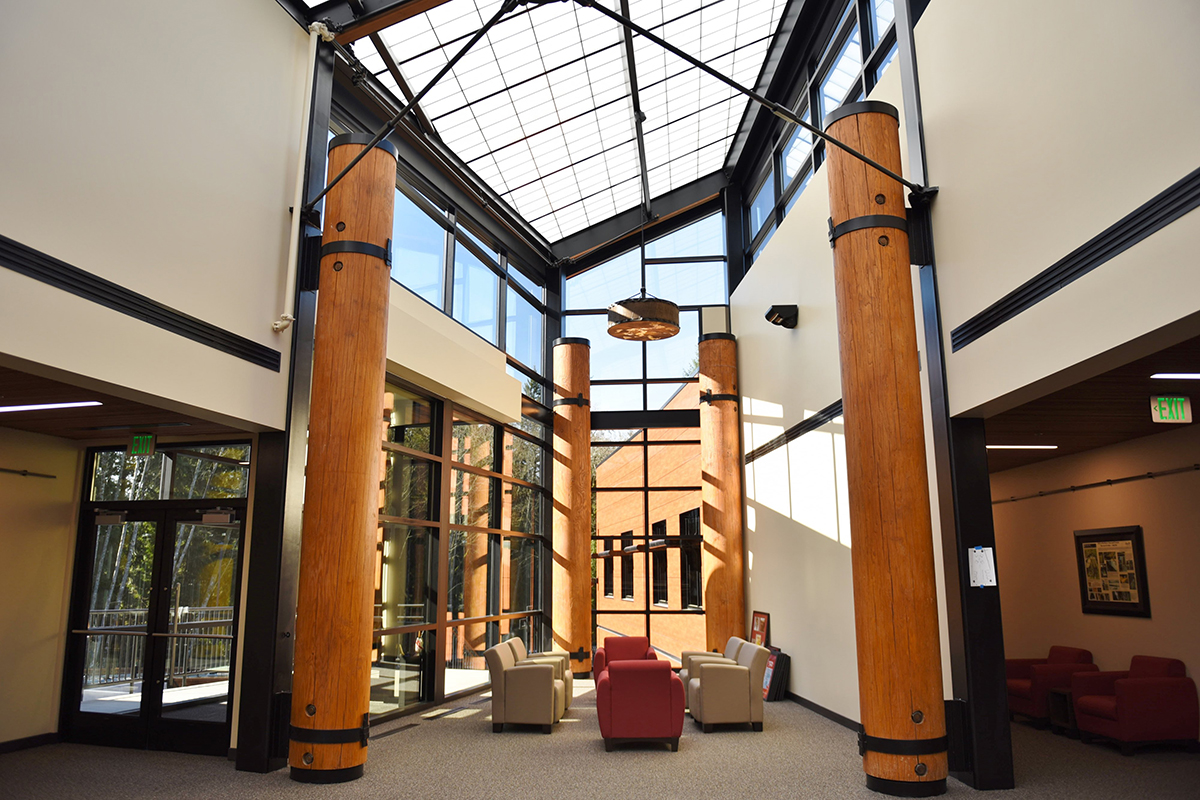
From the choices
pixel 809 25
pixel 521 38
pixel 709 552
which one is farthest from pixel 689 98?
pixel 709 552

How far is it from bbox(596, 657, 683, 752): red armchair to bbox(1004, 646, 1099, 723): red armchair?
3362 millimetres

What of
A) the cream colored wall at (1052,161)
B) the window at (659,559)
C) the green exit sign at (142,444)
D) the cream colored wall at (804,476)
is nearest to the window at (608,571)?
the window at (659,559)

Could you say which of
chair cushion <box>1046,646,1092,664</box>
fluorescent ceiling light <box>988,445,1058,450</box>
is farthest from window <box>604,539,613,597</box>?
chair cushion <box>1046,646,1092,664</box>

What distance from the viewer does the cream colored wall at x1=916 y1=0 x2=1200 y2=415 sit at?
383 centimetres

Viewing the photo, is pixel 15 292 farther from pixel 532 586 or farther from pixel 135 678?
pixel 532 586

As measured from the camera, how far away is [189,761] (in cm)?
655

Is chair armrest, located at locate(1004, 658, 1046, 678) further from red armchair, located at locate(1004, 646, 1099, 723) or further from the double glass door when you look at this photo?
the double glass door

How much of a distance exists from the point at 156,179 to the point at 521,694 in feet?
17.9

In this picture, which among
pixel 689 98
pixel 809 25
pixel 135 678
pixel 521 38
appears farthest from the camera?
pixel 689 98

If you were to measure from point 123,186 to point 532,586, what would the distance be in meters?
9.16

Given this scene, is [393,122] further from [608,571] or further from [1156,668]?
[608,571]

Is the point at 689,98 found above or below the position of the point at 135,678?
above

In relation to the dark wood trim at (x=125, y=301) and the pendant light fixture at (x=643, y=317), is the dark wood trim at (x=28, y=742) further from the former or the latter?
the pendant light fixture at (x=643, y=317)

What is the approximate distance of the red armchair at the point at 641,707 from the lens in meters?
7.08
